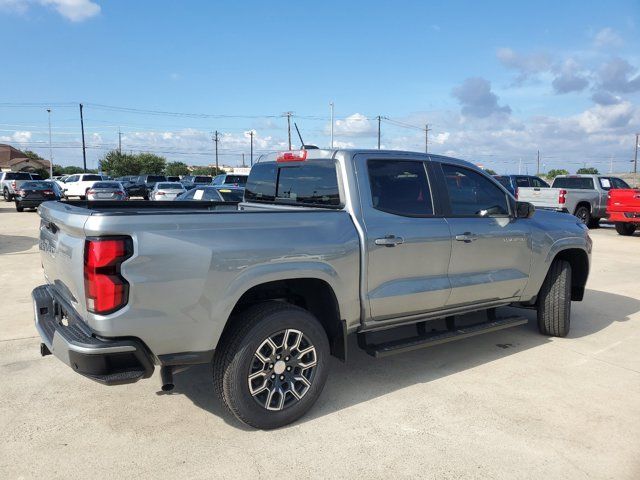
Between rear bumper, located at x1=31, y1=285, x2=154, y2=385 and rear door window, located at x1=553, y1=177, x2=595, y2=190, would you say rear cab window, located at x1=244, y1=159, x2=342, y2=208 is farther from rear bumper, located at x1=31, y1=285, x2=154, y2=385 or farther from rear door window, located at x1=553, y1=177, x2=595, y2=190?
rear door window, located at x1=553, y1=177, x2=595, y2=190

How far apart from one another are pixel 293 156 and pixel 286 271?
143 centimetres

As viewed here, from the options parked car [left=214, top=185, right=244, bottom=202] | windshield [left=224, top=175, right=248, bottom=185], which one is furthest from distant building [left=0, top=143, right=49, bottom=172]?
parked car [left=214, top=185, right=244, bottom=202]

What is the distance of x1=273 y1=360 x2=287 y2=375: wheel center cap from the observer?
10.9 ft

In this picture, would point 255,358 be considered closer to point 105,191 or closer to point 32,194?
point 105,191

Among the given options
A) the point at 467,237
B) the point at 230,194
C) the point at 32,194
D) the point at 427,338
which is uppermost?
the point at 230,194

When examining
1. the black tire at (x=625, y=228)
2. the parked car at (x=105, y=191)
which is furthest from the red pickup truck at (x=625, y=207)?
the parked car at (x=105, y=191)

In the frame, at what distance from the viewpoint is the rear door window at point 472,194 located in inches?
175

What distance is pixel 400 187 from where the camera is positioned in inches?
161

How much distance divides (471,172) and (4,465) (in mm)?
4130

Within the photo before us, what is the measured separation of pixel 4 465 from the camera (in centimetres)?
292

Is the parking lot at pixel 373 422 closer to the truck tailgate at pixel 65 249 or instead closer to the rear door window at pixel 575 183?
the truck tailgate at pixel 65 249

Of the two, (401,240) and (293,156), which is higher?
(293,156)

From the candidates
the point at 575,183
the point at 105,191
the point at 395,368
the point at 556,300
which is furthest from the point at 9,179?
the point at 556,300

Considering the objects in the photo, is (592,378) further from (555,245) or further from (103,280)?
(103,280)
